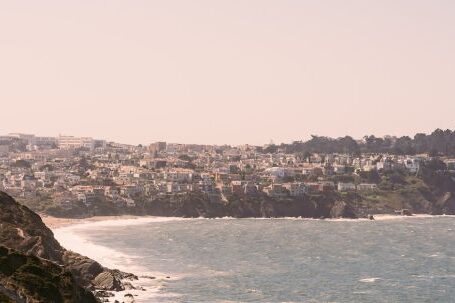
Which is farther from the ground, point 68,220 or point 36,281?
point 36,281

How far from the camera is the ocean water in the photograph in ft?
299

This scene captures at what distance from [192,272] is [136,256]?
18.3 metres

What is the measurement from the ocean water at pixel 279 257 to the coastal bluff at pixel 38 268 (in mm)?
7633

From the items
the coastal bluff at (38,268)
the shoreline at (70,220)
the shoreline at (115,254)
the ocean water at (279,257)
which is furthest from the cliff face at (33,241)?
the shoreline at (70,220)

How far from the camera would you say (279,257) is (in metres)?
125

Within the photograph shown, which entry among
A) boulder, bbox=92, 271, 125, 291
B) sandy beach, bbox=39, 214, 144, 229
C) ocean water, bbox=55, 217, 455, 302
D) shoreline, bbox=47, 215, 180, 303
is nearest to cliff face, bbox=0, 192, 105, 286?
boulder, bbox=92, 271, 125, 291

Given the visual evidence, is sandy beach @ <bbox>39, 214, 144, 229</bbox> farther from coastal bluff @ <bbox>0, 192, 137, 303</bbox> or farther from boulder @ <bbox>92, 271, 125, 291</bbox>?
boulder @ <bbox>92, 271, 125, 291</bbox>

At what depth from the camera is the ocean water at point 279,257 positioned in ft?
299

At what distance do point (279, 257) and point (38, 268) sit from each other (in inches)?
2583

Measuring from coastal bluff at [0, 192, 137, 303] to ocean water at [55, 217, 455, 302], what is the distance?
763 cm

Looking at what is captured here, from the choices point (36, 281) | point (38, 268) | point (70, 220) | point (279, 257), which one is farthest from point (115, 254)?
point (70, 220)

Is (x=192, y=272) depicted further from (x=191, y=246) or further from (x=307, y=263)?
(x=191, y=246)

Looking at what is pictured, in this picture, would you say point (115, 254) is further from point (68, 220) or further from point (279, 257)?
point (68, 220)

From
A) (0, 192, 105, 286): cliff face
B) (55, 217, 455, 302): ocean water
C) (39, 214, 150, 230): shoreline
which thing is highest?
(0, 192, 105, 286): cliff face
